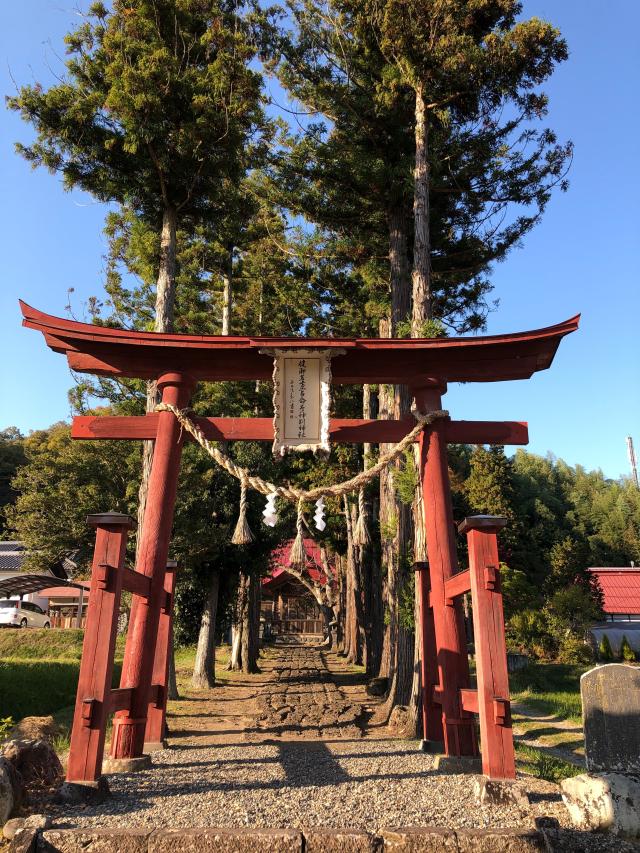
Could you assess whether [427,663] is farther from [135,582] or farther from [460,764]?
[135,582]

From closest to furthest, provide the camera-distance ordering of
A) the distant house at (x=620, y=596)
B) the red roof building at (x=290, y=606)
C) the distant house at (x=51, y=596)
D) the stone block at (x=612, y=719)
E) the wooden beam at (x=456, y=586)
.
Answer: the stone block at (x=612, y=719), the wooden beam at (x=456, y=586), the distant house at (x=620, y=596), the distant house at (x=51, y=596), the red roof building at (x=290, y=606)

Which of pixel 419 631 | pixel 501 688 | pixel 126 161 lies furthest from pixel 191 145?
pixel 501 688

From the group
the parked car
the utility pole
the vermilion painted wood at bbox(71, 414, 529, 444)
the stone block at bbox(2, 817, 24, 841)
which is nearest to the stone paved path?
the vermilion painted wood at bbox(71, 414, 529, 444)

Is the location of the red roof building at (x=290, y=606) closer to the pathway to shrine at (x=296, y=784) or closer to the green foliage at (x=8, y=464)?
the green foliage at (x=8, y=464)

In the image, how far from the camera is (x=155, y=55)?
872 cm

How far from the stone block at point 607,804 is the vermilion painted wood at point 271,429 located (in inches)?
122

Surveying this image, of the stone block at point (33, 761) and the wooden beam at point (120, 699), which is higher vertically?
the wooden beam at point (120, 699)

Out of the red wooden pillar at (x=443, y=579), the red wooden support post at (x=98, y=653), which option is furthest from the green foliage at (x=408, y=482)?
the red wooden support post at (x=98, y=653)

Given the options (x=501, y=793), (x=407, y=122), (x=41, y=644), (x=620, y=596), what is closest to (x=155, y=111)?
(x=407, y=122)

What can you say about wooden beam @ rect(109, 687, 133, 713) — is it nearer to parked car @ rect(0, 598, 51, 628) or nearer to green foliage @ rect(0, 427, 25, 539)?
parked car @ rect(0, 598, 51, 628)

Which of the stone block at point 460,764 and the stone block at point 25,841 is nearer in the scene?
the stone block at point 25,841

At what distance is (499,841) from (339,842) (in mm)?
906

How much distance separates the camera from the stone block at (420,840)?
3.38 meters

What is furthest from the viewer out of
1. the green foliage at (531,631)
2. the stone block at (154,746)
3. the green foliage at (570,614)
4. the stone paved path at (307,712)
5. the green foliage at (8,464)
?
the green foliage at (8,464)
